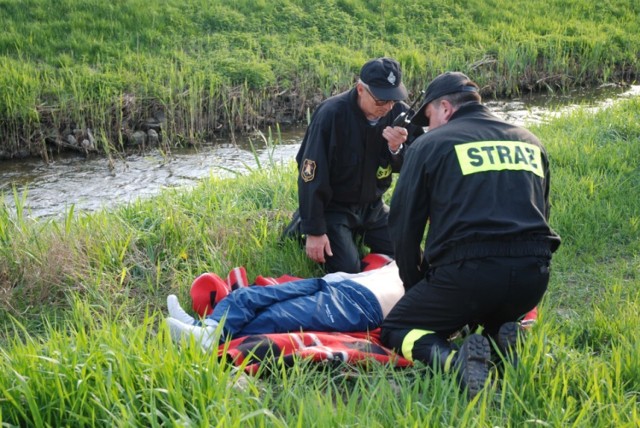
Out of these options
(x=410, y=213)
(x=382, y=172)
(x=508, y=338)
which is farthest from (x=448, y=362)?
(x=382, y=172)

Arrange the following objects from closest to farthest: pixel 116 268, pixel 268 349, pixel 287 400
Result: pixel 287 400
pixel 268 349
pixel 116 268

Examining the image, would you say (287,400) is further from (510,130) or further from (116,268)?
(116,268)

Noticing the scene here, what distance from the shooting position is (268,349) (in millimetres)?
3430

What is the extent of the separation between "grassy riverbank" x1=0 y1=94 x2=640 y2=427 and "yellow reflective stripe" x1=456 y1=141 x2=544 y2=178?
765 mm

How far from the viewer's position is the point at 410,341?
3590mm

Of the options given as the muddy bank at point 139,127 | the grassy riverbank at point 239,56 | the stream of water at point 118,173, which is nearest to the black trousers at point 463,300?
the stream of water at point 118,173

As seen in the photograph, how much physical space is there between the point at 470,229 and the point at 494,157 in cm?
36

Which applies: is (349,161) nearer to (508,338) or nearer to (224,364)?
(508,338)

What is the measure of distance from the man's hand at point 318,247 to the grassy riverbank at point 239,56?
4.84 meters

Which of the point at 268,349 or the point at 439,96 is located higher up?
the point at 439,96

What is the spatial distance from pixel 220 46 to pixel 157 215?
6969mm

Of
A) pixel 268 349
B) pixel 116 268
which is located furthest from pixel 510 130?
pixel 116 268

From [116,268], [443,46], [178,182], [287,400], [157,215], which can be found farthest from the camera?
[443,46]

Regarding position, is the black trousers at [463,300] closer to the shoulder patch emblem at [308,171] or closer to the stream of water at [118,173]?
the shoulder patch emblem at [308,171]
